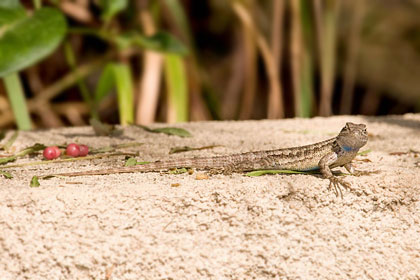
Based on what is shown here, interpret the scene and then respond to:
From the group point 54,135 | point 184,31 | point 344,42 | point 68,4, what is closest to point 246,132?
point 54,135

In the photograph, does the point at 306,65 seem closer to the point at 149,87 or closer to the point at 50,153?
the point at 149,87

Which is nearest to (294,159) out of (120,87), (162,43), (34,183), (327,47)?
(34,183)

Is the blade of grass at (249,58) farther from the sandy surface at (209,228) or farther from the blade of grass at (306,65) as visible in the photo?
the sandy surface at (209,228)

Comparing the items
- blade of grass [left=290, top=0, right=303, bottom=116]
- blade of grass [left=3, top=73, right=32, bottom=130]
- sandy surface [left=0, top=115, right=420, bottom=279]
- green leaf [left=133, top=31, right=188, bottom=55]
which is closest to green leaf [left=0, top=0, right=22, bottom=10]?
blade of grass [left=3, top=73, right=32, bottom=130]

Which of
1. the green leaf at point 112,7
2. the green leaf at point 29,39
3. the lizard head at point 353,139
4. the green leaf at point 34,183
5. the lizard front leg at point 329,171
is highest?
the green leaf at point 112,7

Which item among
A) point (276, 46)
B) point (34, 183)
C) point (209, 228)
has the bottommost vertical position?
point (209, 228)

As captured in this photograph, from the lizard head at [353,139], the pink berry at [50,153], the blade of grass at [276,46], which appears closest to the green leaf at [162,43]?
the blade of grass at [276,46]

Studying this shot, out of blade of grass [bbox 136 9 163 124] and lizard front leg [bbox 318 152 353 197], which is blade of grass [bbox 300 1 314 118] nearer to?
blade of grass [bbox 136 9 163 124]
